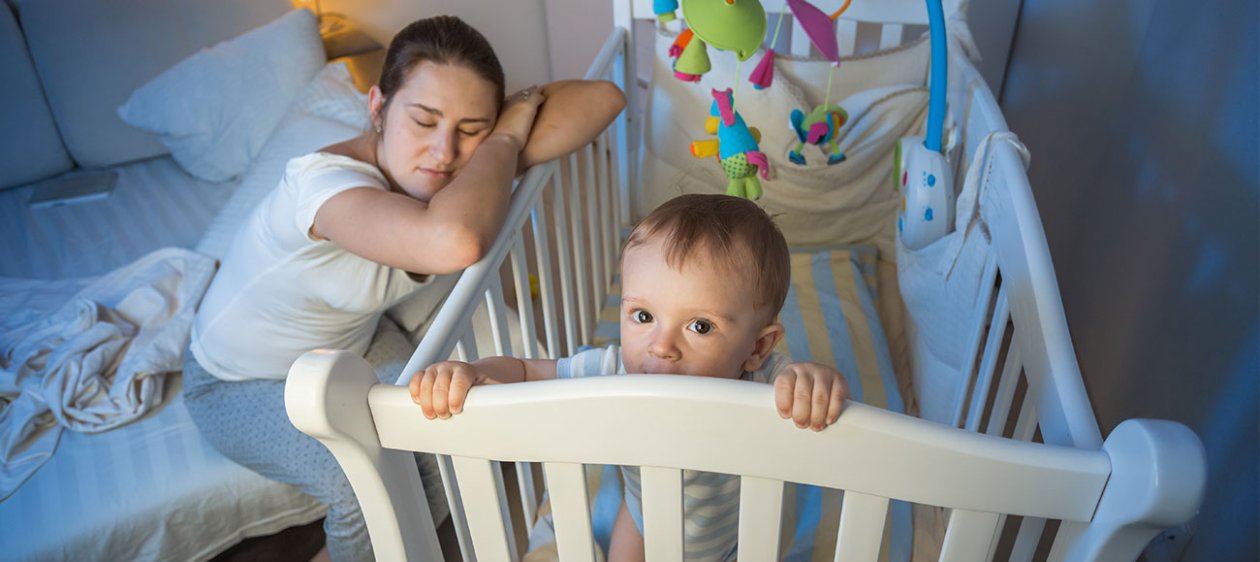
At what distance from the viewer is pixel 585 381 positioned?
0.64 metres

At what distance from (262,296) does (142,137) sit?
4.64ft

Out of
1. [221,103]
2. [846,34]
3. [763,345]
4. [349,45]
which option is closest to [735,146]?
[763,345]

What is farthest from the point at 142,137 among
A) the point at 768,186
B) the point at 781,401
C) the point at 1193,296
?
the point at 1193,296

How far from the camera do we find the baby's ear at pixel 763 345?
0.89 metres

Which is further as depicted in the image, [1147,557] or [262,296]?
[1147,557]

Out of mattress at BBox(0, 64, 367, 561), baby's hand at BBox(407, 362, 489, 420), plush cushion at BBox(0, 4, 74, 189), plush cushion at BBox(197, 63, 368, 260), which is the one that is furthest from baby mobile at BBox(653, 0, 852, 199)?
plush cushion at BBox(0, 4, 74, 189)


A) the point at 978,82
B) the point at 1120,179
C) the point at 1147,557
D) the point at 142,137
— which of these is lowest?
the point at 1147,557

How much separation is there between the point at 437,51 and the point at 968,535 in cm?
85

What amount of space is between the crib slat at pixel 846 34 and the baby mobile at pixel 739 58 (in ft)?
1.11

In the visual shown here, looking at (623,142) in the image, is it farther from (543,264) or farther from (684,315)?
(684,315)

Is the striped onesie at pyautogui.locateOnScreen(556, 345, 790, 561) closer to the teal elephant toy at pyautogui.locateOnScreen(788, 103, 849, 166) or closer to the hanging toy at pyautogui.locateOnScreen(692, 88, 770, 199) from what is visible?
the hanging toy at pyautogui.locateOnScreen(692, 88, 770, 199)

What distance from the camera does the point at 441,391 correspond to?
675 mm

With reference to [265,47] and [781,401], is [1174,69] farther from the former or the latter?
[265,47]

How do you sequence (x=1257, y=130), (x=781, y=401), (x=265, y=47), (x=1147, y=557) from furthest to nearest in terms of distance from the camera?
(x=265, y=47), (x=1147, y=557), (x=1257, y=130), (x=781, y=401)
